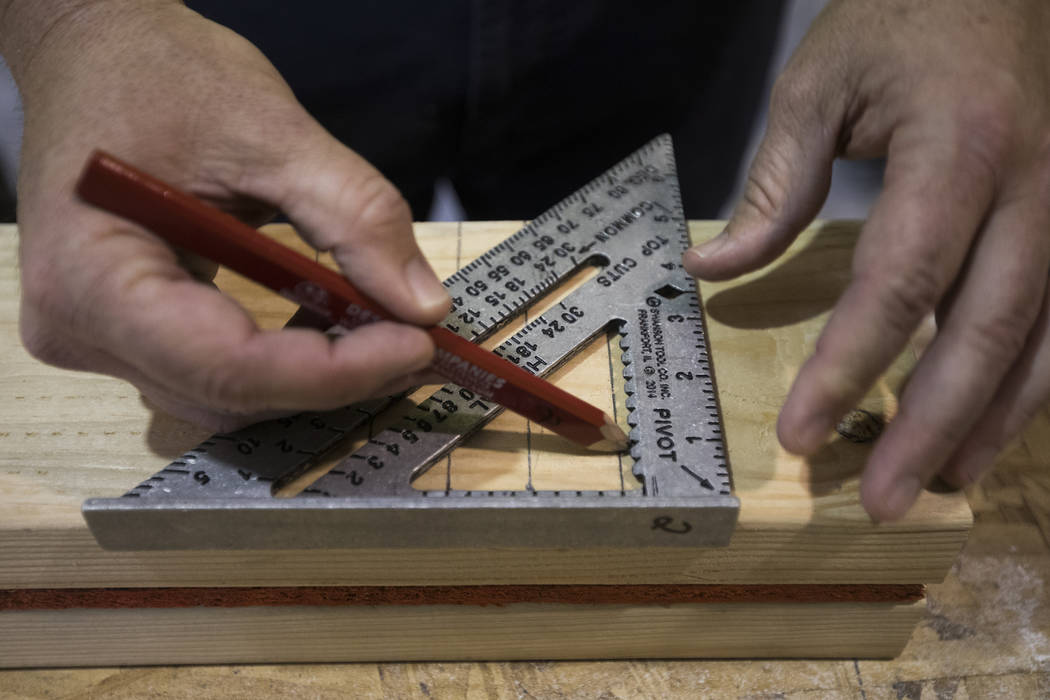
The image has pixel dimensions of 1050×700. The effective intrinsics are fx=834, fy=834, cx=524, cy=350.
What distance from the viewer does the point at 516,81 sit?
160 centimetres

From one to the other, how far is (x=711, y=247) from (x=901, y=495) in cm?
41

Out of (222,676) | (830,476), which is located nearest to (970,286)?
(830,476)

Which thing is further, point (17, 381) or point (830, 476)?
point (17, 381)

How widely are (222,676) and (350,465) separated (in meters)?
0.44

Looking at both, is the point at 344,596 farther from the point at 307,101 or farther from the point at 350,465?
the point at 307,101

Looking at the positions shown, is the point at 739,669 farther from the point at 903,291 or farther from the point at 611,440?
the point at 903,291

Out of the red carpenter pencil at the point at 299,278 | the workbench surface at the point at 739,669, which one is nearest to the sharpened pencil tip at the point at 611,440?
the red carpenter pencil at the point at 299,278

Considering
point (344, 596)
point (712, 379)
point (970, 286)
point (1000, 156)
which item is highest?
point (1000, 156)

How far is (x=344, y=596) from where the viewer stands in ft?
3.77

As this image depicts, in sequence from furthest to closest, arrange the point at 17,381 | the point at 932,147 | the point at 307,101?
the point at 307,101
the point at 17,381
the point at 932,147

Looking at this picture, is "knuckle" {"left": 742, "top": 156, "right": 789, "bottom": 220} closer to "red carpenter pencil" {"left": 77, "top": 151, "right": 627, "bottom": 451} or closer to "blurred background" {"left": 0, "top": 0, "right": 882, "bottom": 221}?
"red carpenter pencil" {"left": 77, "top": 151, "right": 627, "bottom": 451}

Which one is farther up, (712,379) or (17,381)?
(712,379)

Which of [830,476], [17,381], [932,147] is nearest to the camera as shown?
[932,147]

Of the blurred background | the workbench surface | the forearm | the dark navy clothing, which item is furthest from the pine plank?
the blurred background
